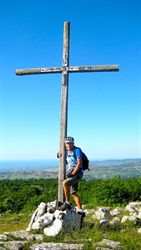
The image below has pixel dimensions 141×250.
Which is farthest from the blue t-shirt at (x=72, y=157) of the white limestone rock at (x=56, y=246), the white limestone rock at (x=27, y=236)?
the white limestone rock at (x=56, y=246)

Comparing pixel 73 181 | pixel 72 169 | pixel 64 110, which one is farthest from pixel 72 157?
pixel 64 110

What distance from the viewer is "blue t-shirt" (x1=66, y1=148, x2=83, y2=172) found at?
478 inches

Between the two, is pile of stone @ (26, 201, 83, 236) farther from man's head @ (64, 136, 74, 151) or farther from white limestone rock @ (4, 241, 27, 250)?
man's head @ (64, 136, 74, 151)

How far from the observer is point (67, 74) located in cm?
1294

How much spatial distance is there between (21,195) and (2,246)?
26851mm

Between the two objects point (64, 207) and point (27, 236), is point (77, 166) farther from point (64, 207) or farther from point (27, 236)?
point (27, 236)

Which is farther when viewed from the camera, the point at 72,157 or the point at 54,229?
the point at 72,157

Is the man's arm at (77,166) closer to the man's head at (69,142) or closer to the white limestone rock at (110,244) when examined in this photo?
the man's head at (69,142)

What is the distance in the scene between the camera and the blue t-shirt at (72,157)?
39.9 ft

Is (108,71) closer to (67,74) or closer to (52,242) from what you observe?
(67,74)

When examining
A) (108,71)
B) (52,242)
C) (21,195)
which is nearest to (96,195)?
(21,195)

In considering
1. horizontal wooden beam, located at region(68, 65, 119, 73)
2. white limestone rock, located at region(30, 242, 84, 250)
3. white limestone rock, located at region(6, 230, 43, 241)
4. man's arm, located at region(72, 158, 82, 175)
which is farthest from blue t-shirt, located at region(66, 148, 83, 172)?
white limestone rock, located at region(30, 242, 84, 250)

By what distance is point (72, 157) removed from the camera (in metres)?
12.3

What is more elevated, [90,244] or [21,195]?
[90,244]
